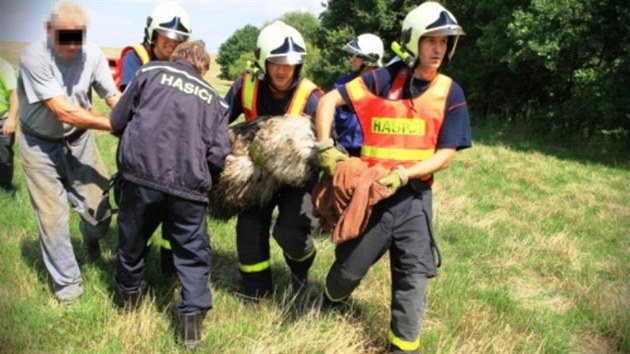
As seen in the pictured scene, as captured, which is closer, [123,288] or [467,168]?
[123,288]

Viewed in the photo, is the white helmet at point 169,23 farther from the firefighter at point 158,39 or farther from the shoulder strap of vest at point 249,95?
the shoulder strap of vest at point 249,95

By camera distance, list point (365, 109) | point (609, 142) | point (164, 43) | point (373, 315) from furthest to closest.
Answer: point (609, 142) → point (164, 43) → point (373, 315) → point (365, 109)

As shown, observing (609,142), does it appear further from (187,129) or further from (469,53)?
(187,129)

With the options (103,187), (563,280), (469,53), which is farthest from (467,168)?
(469,53)

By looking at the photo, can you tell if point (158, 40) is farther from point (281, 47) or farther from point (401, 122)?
point (401, 122)

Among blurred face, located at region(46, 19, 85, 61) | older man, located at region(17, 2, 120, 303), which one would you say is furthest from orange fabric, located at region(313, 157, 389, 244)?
blurred face, located at region(46, 19, 85, 61)

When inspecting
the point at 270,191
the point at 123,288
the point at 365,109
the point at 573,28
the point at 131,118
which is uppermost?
the point at 573,28

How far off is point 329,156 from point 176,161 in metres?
0.93

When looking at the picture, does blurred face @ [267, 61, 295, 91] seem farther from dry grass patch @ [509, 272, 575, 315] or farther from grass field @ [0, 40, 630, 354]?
dry grass patch @ [509, 272, 575, 315]

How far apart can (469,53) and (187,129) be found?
23.0m

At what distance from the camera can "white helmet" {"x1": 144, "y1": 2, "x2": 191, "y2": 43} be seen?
4566 mm

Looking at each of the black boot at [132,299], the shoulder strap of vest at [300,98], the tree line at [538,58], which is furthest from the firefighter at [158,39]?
the tree line at [538,58]

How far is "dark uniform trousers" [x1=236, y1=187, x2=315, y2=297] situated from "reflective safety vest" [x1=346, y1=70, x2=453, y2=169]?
0.81 metres

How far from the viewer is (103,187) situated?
4230mm
